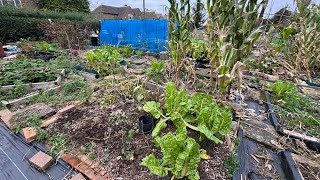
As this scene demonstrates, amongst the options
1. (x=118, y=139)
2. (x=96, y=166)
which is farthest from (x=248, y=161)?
(x=96, y=166)

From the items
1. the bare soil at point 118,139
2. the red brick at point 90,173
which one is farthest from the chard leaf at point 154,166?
the red brick at point 90,173

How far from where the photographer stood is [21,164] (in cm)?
162

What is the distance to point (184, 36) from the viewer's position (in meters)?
2.69

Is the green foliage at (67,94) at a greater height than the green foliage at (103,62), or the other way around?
the green foliage at (103,62)

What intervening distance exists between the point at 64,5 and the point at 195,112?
672 inches

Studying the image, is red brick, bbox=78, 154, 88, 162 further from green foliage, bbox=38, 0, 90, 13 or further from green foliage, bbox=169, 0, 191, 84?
green foliage, bbox=38, 0, 90, 13

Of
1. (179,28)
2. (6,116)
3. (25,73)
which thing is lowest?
(6,116)

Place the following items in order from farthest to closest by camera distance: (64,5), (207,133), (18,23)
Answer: (64,5), (18,23), (207,133)

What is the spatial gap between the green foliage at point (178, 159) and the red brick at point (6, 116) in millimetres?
2060

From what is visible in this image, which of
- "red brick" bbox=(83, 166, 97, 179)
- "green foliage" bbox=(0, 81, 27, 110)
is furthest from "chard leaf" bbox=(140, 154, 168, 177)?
"green foliage" bbox=(0, 81, 27, 110)

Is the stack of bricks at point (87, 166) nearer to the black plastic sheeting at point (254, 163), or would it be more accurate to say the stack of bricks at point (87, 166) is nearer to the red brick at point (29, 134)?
the red brick at point (29, 134)

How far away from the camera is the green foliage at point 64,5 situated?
45.2 feet

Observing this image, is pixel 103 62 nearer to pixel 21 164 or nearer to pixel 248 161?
pixel 21 164

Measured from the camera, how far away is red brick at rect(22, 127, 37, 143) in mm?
1856
